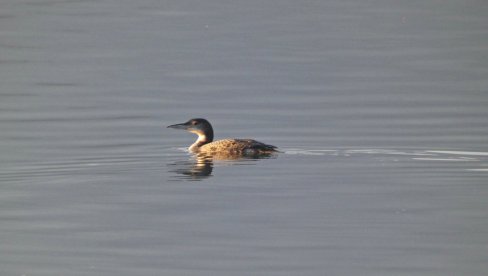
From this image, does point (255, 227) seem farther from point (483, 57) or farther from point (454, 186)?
point (483, 57)

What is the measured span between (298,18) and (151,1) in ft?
33.4

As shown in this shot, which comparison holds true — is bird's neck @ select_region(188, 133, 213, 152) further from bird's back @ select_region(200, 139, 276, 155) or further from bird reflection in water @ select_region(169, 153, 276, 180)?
bird's back @ select_region(200, 139, 276, 155)

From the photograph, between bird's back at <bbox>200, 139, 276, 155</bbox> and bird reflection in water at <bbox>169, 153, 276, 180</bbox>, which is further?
bird's back at <bbox>200, 139, 276, 155</bbox>

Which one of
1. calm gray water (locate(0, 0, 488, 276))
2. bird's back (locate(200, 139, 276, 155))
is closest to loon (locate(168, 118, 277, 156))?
bird's back (locate(200, 139, 276, 155))

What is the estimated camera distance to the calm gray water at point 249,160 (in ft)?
44.1

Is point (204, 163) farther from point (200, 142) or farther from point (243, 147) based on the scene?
point (200, 142)

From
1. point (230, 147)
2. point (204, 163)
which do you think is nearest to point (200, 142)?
point (230, 147)

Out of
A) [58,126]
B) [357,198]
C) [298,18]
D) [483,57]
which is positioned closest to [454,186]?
[357,198]

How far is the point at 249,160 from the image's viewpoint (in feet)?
63.3

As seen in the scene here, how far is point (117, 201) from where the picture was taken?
53.1 feet

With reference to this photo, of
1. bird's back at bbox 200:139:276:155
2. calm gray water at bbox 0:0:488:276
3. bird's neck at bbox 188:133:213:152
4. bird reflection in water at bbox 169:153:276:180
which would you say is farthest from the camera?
bird's neck at bbox 188:133:213:152

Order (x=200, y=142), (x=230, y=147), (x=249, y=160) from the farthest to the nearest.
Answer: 1. (x=200, y=142)
2. (x=230, y=147)
3. (x=249, y=160)

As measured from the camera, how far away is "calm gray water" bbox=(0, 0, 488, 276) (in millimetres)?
13445

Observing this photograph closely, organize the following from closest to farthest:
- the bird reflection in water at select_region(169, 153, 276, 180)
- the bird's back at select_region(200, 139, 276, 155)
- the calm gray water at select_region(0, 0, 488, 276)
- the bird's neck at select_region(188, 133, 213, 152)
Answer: the calm gray water at select_region(0, 0, 488, 276) → the bird reflection in water at select_region(169, 153, 276, 180) → the bird's back at select_region(200, 139, 276, 155) → the bird's neck at select_region(188, 133, 213, 152)
